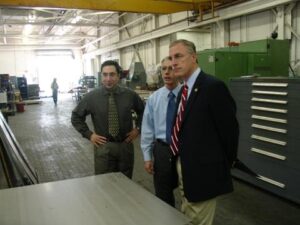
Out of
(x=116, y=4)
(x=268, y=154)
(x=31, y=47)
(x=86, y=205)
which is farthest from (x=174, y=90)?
(x=31, y=47)

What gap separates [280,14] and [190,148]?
13.6 feet

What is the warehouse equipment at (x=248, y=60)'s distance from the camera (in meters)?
3.70

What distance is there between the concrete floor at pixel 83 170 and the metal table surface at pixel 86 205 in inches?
59.0

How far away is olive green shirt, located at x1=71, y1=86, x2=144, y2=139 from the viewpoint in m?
2.15

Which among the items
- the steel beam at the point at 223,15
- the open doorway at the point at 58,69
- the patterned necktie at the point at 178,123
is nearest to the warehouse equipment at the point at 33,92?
the open doorway at the point at 58,69

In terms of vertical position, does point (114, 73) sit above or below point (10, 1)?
below

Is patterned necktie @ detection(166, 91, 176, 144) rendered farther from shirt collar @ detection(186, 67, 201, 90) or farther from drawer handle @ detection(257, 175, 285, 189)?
drawer handle @ detection(257, 175, 285, 189)

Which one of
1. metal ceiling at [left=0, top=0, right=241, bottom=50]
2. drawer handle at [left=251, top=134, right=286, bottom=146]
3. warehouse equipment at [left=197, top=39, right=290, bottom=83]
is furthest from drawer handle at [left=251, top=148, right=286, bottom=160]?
metal ceiling at [left=0, top=0, right=241, bottom=50]

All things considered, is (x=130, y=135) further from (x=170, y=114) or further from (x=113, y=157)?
(x=170, y=114)

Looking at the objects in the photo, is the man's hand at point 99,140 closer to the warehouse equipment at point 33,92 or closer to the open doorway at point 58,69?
the warehouse equipment at point 33,92

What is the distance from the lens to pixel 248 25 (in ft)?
18.5

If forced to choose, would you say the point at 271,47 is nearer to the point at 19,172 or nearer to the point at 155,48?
the point at 19,172

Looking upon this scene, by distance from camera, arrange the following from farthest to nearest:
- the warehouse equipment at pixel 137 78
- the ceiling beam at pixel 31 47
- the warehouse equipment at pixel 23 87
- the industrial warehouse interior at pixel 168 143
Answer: the ceiling beam at pixel 31 47 → the warehouse equipment at pixel 23 87 → the warehouse equipment at pixel 137 78 → the industrial warehouse interior at pixel 168 143

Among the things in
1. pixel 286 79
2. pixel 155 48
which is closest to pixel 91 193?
pixel 286 79
